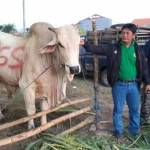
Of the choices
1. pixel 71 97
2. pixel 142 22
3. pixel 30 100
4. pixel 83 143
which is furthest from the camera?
pixel 142 22

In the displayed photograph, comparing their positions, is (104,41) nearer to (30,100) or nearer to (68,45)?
(30,100)

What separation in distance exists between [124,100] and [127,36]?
0.84 metres

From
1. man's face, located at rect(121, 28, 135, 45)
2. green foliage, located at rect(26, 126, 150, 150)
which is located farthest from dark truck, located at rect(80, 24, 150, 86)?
green foliage, located at rect(26, 126, 150, 150)

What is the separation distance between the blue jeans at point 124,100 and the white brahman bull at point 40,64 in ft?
2.13

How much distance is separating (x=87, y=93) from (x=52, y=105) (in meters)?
3.65

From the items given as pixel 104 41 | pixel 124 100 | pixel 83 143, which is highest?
pixel 104 41

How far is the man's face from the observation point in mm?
5293

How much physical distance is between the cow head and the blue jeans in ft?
2.06

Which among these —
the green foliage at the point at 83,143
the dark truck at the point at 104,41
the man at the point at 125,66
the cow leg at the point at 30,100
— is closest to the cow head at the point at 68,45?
the man at the point at 125,66

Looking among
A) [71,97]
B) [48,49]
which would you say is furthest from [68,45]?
[71,97]

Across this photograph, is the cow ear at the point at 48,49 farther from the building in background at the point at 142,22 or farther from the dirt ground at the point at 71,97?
the building in background at the point at 142,22

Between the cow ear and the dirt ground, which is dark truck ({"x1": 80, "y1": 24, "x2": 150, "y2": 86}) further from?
the cow ear

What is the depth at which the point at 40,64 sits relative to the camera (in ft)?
19.5

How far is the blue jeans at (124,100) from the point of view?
17.9ft
